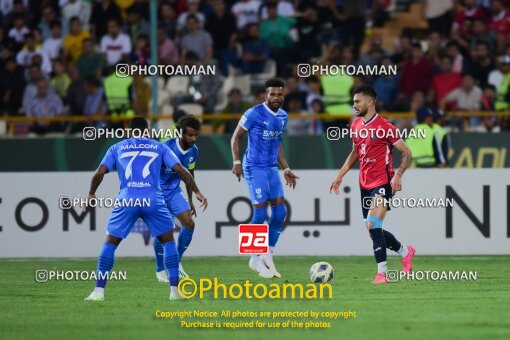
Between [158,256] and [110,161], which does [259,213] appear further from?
[110,161]

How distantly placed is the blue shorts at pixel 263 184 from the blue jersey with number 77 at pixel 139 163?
10.5 ft

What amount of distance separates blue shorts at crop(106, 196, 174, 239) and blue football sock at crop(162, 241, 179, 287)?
16cm

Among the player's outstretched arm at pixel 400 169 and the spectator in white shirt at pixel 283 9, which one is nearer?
the player's outstretched arm at pixel 400 169

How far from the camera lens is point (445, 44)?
24062mm

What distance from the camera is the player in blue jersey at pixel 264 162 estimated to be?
52.3 feet

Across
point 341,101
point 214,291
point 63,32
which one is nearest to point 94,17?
point 63,32

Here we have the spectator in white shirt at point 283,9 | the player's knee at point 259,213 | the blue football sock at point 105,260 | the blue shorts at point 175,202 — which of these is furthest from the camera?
the spectator in white shirt at point 283,9

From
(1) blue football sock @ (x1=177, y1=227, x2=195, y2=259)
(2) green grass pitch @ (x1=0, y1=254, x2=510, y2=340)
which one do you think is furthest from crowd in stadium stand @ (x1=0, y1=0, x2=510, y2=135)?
(1) blue football sock @ (x1=177, y1=227, x2=195, y2=259)

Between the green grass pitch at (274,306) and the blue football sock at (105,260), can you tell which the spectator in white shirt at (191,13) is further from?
the blue football sock at (105,260)

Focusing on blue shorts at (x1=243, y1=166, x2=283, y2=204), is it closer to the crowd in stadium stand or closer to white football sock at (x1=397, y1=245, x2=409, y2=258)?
white football sock at (x1=397, y1=245, x2=409, y2=258)

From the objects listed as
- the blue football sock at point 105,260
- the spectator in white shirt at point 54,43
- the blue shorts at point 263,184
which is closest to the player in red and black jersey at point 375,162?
the blue shorts at point 263,184

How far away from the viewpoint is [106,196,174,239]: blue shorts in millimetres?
12734

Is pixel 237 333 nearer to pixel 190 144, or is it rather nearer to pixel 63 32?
pixel 190 144

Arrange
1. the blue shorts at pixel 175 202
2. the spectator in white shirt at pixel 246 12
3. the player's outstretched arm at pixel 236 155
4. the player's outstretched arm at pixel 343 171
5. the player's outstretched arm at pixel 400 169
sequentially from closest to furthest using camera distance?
the player's outstretched arm at pixel 400 169
the player's outstretched arm at pixel 343 171
the blue shorts at pixel 175 202
the player's outstretched arm at pixel 236 155
the spectator in white shirt at pixel 246 12
